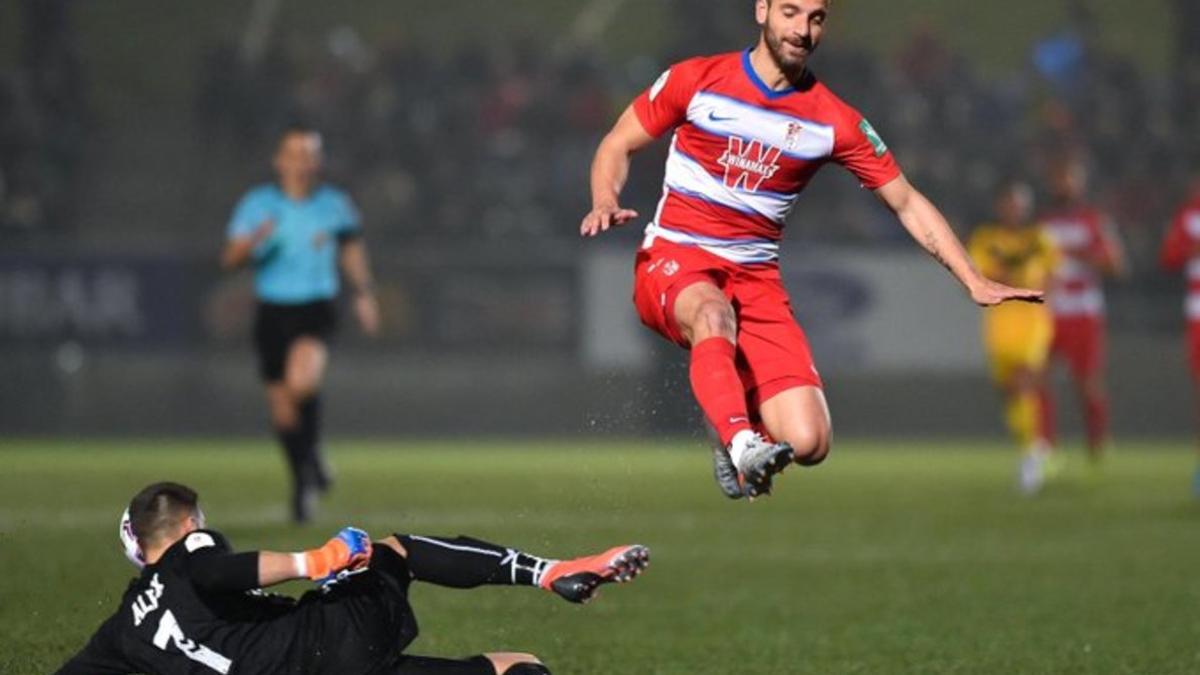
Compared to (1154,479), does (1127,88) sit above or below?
above

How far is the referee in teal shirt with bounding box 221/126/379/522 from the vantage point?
1482cm

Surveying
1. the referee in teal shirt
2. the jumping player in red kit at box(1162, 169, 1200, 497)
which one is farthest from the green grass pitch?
the jumping player in red kit at box(1162, 169, 1200, 497)

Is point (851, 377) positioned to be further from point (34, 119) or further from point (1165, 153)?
point (34, 119)

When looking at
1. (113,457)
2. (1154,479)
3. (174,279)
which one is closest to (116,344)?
(174,279)

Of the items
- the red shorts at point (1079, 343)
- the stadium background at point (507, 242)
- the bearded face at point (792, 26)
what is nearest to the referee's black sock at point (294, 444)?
the stadium background at point (507, 242)

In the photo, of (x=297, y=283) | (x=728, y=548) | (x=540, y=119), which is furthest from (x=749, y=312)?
(x=540, y=119)

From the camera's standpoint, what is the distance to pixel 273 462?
20672mm

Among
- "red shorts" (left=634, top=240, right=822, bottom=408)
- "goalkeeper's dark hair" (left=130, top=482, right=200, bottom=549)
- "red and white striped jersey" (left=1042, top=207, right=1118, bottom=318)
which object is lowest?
"red and white striped jersey" (left=1042, top=207, right=1118, bottom=318)

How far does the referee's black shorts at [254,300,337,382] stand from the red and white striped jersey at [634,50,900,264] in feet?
22.1

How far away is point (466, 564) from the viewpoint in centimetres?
695

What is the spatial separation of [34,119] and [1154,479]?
1277 cm

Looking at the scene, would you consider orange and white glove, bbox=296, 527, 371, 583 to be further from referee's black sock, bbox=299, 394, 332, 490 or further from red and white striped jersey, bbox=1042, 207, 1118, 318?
red and white striped jersey, bbox=1042, 207, 1118, 318

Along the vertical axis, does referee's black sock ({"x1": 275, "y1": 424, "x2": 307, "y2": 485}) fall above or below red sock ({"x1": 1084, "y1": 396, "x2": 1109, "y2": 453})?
above

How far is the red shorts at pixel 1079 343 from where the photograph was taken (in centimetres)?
2064
